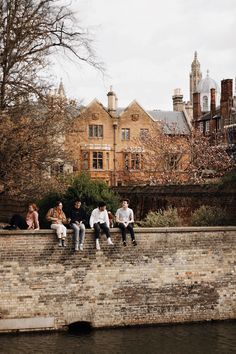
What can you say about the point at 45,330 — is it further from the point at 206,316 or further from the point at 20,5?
the point at 20,5

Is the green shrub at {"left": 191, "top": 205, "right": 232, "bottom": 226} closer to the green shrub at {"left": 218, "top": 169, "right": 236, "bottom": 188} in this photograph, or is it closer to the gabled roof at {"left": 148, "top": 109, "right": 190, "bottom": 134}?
the green shrub at {"left": 218, "top": 169, "right": 236, "bottom": 188}

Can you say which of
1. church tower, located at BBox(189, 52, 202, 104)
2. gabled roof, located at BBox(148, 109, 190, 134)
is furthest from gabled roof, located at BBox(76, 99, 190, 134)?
church tower, located at BBox(189, 52, 202, 104)

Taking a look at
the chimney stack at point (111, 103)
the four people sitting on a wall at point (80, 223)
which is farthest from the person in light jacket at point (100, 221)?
the chimney stack at point (111, 103)

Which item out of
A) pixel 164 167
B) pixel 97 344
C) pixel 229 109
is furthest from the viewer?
pixel 229 109

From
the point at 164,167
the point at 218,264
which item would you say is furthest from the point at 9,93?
the point at 164,167

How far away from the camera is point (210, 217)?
2333 cm

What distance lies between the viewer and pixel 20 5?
22.6 metres

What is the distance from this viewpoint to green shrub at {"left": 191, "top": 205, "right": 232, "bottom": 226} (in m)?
23.0

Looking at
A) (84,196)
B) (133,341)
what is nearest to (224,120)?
(84,196)

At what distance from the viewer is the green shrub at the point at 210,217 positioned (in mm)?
23047

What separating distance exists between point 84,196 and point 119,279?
5591 mm

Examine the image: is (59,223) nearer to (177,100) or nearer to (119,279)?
(119,279)

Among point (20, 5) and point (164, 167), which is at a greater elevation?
point (20, 5)

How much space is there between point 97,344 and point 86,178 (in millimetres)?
9427
